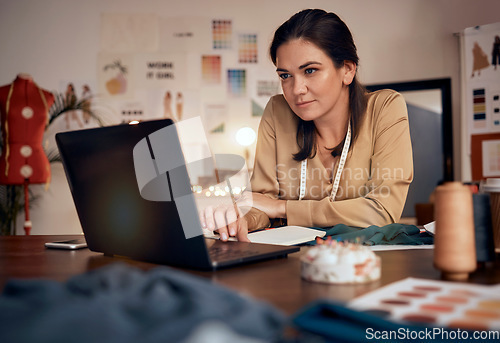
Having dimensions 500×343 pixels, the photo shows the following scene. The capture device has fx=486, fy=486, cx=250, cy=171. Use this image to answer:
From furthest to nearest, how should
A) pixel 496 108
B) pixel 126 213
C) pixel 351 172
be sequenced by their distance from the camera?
pixel 496 108
pixel 351 172
pixel 126 213

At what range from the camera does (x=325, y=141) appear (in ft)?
5.81

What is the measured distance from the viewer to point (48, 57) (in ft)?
14.7

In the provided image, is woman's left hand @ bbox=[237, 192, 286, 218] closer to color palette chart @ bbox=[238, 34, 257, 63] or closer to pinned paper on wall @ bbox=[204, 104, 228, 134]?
pinned paper on wall @ bbox=[204, 104, 228, 134]

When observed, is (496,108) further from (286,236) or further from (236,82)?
(286,236)

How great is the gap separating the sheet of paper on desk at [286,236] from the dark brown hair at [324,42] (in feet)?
1.76

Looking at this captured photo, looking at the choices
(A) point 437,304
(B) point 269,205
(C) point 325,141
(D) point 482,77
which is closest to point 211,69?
(D) point 482,77

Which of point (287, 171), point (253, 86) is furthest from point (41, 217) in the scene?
point (287, 171)

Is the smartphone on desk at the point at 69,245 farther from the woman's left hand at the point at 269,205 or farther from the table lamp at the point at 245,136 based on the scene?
the table lamp at the point at 245,136

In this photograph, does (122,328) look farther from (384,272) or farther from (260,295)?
(384,272)

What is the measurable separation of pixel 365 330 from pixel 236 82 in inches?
165

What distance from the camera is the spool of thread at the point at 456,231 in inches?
25.3

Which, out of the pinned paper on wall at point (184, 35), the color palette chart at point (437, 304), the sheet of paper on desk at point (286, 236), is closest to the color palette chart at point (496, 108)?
the pinned paper on wall at point (184, 35)

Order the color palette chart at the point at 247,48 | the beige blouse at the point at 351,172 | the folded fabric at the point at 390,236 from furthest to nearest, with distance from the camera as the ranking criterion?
the color palette chart at the point at 247,48, the beige blouse at the point at 351,172, the folded fabric at the point at 390,236

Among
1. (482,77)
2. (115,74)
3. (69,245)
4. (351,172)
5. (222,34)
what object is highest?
(222,34)
